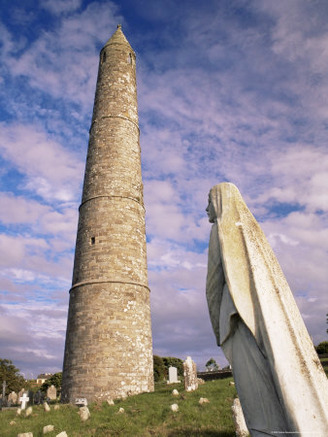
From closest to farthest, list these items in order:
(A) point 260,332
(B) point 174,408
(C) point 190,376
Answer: (A) point 260,332
(B) point 174,408
(C) point 190,376

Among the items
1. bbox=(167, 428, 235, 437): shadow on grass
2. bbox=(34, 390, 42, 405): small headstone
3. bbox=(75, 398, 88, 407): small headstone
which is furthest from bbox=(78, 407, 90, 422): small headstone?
bbox=(34, 390, 42, 405): small headstone

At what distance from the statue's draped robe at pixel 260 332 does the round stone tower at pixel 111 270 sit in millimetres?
11742

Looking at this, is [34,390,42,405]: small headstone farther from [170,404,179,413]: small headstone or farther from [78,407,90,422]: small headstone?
[170,404,179,413]: small headstone

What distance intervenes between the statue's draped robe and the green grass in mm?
5605

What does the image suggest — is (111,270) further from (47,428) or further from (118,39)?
(118,39)

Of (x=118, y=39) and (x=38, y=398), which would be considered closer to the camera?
(x=118, y=39)

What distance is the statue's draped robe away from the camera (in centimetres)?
256

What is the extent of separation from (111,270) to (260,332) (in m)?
12.9

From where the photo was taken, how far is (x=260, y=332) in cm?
283

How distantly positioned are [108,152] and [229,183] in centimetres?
1500

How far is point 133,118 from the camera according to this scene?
1978 centimetres

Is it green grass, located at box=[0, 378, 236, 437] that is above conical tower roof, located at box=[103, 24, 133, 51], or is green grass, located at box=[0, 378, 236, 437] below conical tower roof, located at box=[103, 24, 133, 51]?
below

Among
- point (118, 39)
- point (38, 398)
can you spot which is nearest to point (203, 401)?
point (38, 398)

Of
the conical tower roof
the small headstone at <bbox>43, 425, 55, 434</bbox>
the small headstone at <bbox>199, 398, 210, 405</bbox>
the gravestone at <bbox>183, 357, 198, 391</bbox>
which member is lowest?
the small headstone at <bbox>43, 425, 55, 434</bbox>
